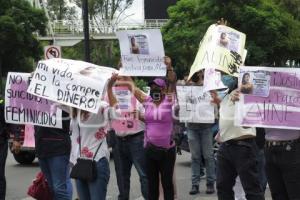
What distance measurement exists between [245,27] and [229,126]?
29.4m

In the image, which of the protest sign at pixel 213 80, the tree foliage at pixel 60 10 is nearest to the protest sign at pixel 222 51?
the protest sign at pixel 213 80

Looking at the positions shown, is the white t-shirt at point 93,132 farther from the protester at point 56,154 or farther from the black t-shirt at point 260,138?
the black t-shirt at point 260,138

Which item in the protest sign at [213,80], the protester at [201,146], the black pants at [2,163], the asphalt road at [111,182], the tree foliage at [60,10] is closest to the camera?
the protest sign at [213,80]

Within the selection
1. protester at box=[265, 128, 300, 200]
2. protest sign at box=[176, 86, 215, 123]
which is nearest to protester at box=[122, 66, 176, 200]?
protester at box=[265, 128, 300, 200]

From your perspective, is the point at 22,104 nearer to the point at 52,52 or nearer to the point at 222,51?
the point at 222,51

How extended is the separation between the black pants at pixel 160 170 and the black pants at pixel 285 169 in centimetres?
144

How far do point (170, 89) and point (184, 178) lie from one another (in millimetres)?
3869

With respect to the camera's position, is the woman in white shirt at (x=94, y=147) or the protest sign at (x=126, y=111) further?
the protest sign at (x=126, y=111)

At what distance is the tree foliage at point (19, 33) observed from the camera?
1420 inches

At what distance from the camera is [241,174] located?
5.77 m

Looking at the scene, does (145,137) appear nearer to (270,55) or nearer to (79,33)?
(270,55)

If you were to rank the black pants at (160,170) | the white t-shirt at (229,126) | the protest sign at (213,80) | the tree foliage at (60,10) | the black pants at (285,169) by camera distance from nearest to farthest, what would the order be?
the black pants at (285,169) → the white t-shirt at (229,126) → the protest sign at (213,80) → the black pants at (160,170) → the tree foliage at (60,10)

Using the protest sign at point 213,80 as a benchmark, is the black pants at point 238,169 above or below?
below

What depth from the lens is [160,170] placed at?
684 centimetres
